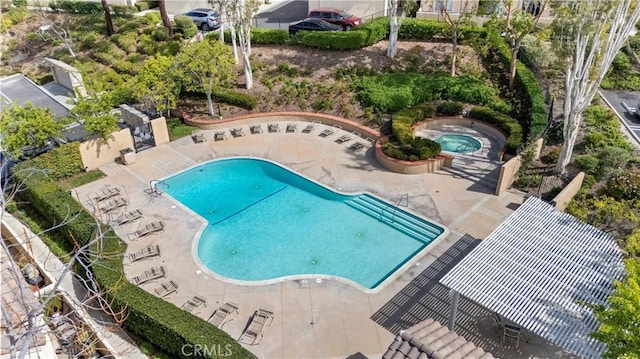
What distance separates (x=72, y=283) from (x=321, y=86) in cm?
2046

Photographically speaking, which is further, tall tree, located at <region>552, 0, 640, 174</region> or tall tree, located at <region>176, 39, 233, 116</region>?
tall tree, located at <region>176, 39, 233, 116</region>

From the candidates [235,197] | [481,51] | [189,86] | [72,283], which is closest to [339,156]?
[235,197]

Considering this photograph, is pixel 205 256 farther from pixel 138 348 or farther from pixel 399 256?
pixel 399 256

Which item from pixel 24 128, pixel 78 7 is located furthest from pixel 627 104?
pixel 78 7

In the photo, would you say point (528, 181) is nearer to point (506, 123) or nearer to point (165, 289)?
point (506, 123)

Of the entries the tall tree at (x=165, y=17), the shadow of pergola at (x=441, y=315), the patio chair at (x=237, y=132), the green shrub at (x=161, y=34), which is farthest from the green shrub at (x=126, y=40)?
the shadow of pergola at (x=441, y=315)

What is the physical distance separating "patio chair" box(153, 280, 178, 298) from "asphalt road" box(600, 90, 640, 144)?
Answer: 87.3 feet

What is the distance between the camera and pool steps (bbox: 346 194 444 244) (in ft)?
73.5

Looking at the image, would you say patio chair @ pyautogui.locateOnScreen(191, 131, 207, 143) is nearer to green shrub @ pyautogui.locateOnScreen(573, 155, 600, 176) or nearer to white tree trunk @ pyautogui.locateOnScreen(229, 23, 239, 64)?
white tree trunk @ pyautogui.locateOnScreen(229, 23, 239, 64)

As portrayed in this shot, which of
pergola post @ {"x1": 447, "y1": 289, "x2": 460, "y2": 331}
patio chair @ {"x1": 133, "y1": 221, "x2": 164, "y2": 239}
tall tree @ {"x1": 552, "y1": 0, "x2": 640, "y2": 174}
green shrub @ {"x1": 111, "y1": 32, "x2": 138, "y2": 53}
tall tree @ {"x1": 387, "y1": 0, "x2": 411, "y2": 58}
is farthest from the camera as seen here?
green shrub @ {"x1": 111, "y1": 32, "x2": 138, "y2": 53}

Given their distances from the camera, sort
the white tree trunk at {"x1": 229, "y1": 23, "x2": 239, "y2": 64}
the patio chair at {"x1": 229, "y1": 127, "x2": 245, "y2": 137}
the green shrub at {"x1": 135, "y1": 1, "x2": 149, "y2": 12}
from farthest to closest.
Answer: the green shrub at {"x1": 135, "y1": 1, "x2": 149, "y2": 12} < the white tree trunk at {"x1": 229, "y1": 23, "x2": 239, "y2": 64} < the patio chair at {"x1": 229, "y1": 127, "x2": 245, "y2": 137}

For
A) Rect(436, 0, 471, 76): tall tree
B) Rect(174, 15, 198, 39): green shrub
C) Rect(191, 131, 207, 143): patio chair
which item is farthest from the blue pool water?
Rect(174, 15, 198, 39): green shrub

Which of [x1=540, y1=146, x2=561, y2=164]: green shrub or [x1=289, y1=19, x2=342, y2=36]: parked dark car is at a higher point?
[x1=289, y1=19, x2=342, y2=36]: parked dark car

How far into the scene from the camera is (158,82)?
29.5 m
